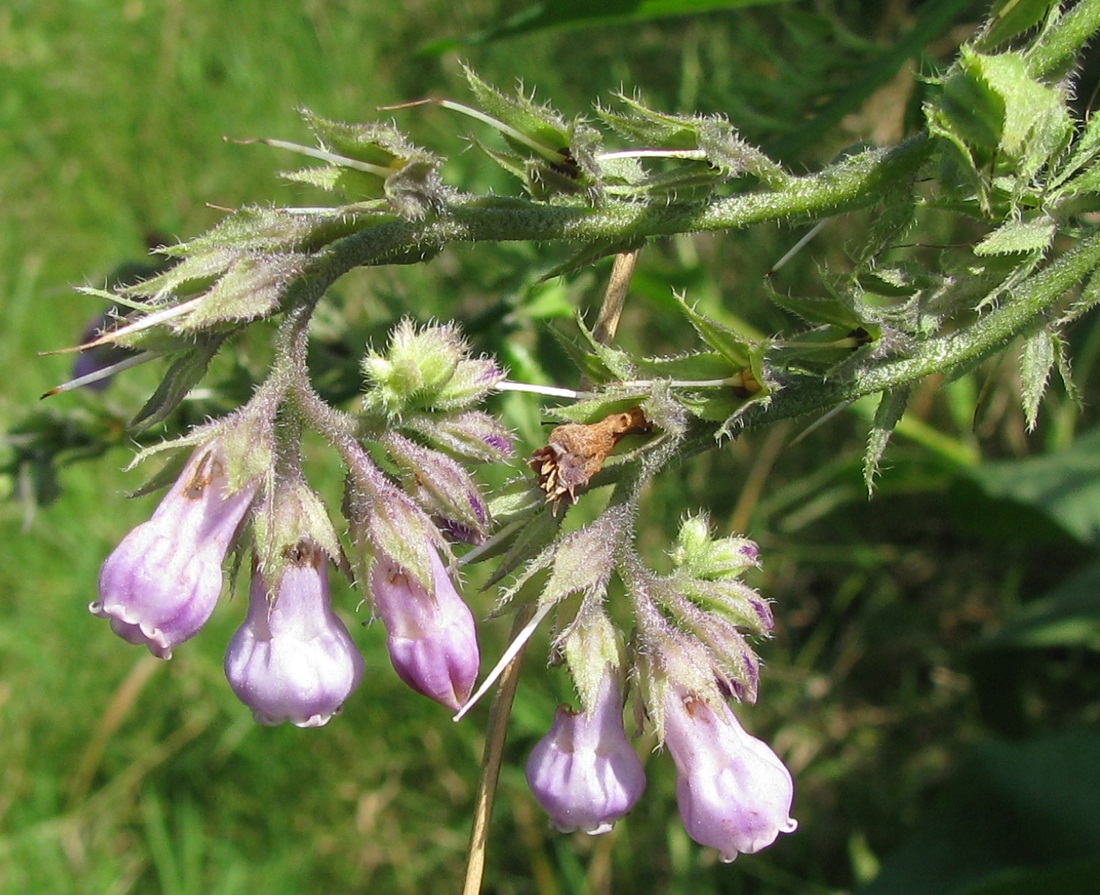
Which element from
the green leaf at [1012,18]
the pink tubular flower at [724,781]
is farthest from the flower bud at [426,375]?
the green leaf at [1012,18]

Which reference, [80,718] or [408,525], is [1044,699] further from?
[80,718]

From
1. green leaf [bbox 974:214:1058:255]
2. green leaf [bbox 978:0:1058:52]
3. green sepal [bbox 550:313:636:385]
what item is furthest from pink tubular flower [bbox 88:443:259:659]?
green leaf [bbox 978:0:1058:52]

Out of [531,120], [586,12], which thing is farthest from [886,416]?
[586,12]

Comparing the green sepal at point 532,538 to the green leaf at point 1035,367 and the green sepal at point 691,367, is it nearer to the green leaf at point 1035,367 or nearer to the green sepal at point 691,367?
the green sepal at point 691,367

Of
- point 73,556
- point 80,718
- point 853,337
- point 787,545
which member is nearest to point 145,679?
point 80,718

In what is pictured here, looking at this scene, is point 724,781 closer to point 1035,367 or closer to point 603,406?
point 603,406

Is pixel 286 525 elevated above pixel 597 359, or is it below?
below
